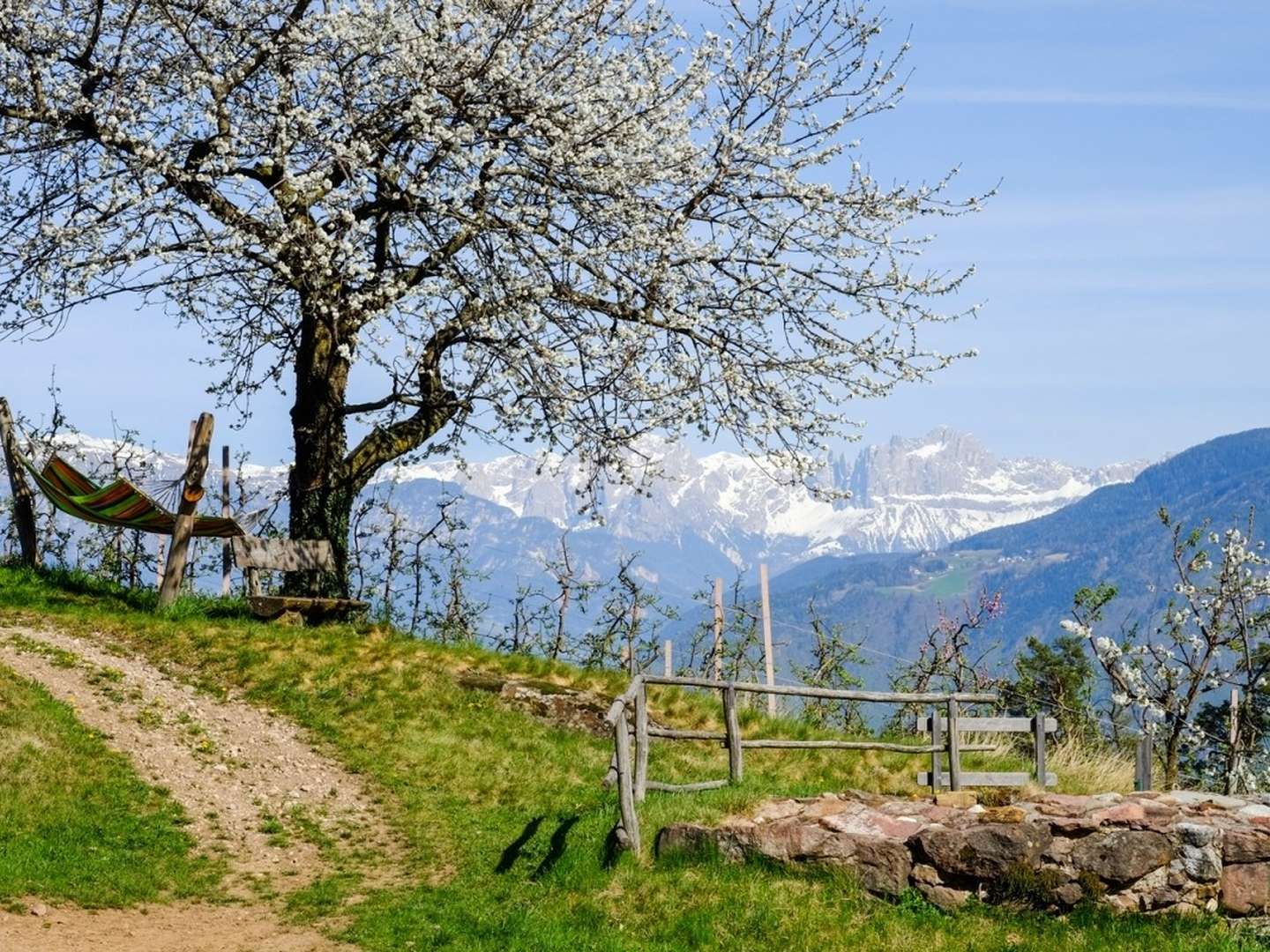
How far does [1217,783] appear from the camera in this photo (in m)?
25.7

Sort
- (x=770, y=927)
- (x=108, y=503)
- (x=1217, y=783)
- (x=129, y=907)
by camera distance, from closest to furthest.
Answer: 1. (x=770, y=927)
2. (x=129, y=907)
3. (x=108, y=503)
4. (x=1217, y=783)

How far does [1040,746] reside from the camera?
19.9 meters

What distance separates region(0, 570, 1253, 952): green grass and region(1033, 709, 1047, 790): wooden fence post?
6.32 feet

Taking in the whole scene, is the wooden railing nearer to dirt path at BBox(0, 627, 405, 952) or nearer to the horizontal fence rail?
the horizontal fence rail

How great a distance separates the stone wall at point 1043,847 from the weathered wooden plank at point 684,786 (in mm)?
1830

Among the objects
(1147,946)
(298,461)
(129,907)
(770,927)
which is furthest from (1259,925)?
(298,461)

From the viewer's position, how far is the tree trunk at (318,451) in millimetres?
23172

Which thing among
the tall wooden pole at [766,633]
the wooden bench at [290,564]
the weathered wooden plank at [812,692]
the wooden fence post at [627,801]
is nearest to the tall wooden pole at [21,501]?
the wooden bench at [290,564]

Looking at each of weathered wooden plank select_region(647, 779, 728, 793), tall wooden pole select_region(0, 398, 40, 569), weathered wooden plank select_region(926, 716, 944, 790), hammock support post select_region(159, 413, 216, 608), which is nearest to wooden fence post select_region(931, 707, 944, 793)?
weathered wooden plank select_region(926, 716, 944, 790)

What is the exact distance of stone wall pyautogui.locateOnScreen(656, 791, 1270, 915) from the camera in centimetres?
1210

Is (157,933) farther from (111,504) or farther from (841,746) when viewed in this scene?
(111,504)

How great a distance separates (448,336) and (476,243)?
2250 millimetres

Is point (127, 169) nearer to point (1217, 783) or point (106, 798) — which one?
point (106, 798)

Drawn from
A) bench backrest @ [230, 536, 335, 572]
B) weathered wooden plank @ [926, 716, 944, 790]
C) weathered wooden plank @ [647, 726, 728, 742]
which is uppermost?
bench backrest @ [230, 536, 335, 572]
